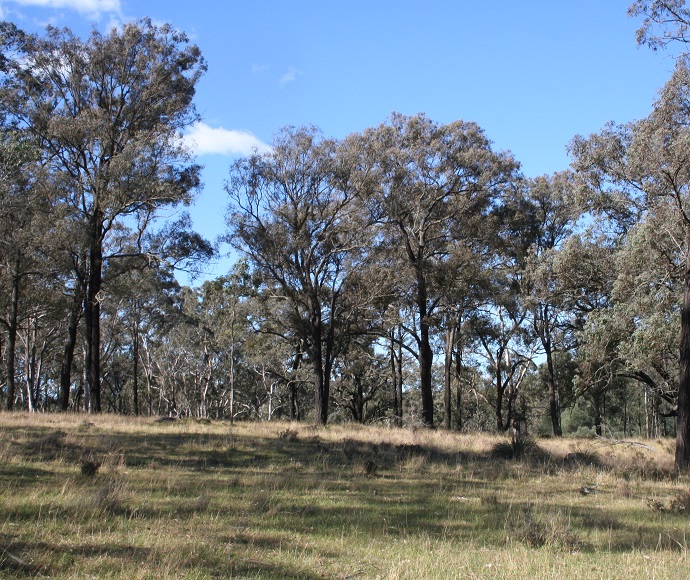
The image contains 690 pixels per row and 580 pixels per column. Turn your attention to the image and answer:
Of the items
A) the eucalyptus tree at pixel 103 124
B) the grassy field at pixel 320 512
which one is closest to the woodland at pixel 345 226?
the eucalyptus tree at pixel 103 124

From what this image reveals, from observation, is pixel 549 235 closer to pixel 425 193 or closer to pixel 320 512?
pixel 425 193

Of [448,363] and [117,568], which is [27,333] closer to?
[448,363]

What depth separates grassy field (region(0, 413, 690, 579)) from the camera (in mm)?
5266

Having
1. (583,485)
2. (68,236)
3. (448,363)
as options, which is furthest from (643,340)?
(68,236)

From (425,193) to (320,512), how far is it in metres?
21.8

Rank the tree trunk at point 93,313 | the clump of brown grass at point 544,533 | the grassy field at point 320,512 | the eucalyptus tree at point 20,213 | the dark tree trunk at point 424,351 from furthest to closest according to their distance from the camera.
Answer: the dark tree trunk at point 424,351 < the tree trunk at point 93,313 < the eucalyptus tree at point 20,213 < the clump of brown grass at point 544,533 < the grassy field at point 320,512

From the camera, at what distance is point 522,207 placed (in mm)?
31750

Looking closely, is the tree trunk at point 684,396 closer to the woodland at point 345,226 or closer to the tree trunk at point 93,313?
the woodland at point 345,226

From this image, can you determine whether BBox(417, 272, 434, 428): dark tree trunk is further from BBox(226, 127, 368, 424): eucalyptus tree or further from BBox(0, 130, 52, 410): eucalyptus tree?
BBox(0, 130, 52, 410): eucalyptus tree

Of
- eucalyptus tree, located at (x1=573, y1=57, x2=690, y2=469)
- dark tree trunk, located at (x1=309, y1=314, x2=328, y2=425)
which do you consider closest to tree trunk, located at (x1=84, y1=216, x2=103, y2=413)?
dark tree trunk, located at (x1=309, y1=314, x2=328, y2=425)

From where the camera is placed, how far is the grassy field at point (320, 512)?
17.3 feet

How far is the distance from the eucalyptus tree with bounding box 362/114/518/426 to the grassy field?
13.8 m

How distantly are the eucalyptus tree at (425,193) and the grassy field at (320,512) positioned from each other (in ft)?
45.2

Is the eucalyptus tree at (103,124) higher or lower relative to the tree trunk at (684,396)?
higher
